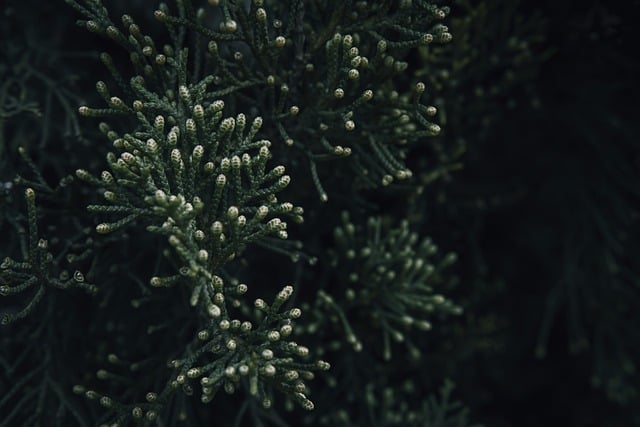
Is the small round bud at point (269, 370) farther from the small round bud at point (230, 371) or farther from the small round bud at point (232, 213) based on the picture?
the small round bud at point (232, 213)

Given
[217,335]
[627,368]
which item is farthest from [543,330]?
[217,335]

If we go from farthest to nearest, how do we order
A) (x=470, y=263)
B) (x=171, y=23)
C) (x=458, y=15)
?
(x=470, y=263), (x=458, y=15), (x=171, y=23)

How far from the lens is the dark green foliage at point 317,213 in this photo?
1880 millimetres

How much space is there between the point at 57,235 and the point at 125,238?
0.30 metres

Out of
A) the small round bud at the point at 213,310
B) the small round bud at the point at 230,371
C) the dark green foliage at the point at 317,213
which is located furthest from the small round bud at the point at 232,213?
the small round bud at the point at 230,371

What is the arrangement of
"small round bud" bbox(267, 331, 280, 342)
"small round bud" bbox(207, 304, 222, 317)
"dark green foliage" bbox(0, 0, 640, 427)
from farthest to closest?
"dark green foliage" bbox(0, 0, 640, 427)
"small round bud" bbox(267, 331, 280, 342)
"small round bud" bbox(207, 304, 222, 317)

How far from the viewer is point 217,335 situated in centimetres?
181

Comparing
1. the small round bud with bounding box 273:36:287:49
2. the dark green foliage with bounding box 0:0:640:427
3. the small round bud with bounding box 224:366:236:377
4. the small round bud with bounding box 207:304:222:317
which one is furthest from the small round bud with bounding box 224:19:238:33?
the small round bud with bounding box 224:366:236:377

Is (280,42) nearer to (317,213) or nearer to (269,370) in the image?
(317,213)

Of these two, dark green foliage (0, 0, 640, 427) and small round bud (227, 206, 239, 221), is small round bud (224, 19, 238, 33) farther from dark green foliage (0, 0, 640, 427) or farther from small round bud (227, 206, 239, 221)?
small round bud (227, 206, 239, 221)

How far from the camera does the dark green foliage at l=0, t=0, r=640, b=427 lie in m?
1.88

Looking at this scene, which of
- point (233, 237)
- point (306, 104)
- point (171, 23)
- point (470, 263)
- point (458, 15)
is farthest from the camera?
point (470, 263)

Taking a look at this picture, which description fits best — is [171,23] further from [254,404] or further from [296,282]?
[254,404]

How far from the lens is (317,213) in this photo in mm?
2580
